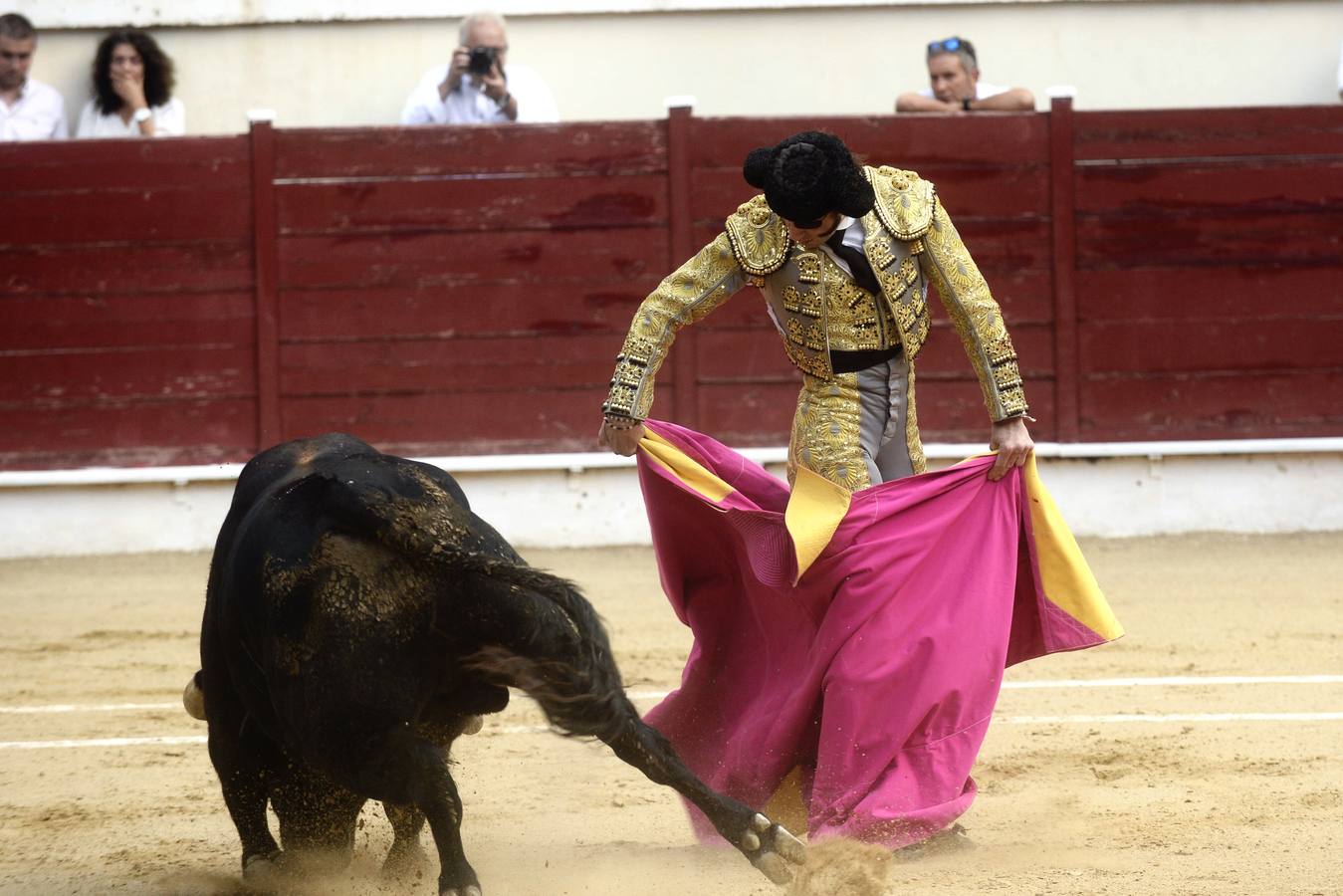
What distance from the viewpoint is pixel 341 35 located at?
7.53m

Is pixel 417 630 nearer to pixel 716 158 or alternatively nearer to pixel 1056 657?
pixel 1056 657

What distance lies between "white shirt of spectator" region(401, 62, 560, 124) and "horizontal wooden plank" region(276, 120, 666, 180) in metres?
0.13

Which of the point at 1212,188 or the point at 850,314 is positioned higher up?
the point at 1212,188

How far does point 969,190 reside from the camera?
6.89 meters

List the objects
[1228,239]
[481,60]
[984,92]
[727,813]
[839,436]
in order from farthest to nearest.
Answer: [984,92]
[1228,239]
[481,60]
[839,436]
[727,813]

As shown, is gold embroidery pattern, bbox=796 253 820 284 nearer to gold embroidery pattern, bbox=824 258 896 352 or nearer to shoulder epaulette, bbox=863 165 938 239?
gold embroidery pattern, bbox=824 258 896 352

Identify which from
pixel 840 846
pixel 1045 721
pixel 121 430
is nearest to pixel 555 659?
pixel 840 846

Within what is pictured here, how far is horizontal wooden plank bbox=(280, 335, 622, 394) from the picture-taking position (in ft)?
22.6

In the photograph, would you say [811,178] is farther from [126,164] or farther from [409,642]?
[126,164]

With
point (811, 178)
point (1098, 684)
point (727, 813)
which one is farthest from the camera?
point (1098, 684)

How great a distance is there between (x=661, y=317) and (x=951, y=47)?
404 centimetres

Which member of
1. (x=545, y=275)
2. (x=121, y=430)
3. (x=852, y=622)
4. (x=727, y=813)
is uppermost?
(x=545, y=275)

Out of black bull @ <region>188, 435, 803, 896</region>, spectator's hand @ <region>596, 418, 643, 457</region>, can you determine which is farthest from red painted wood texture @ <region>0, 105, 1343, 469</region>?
black bull @ <region>188, 435, 803, 896</region>

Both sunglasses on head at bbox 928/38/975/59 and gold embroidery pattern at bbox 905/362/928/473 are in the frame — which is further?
sunglasses on head at bbox 928/38/975/59
